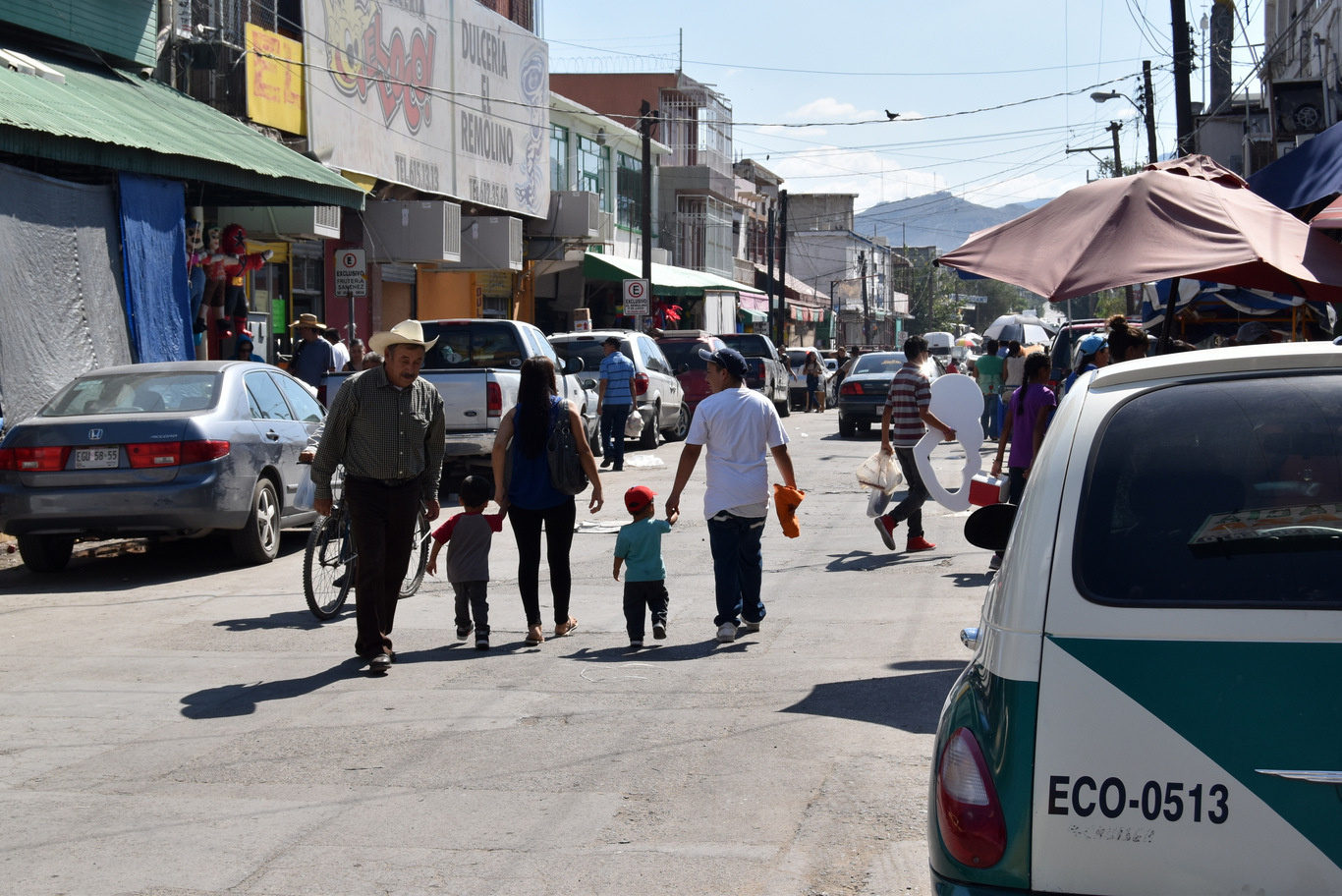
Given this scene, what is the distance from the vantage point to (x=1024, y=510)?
2.85 meters

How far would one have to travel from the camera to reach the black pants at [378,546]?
24.8 ft

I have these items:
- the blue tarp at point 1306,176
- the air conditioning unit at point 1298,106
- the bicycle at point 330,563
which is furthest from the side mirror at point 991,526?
the air conditioning unit at point 1298,106

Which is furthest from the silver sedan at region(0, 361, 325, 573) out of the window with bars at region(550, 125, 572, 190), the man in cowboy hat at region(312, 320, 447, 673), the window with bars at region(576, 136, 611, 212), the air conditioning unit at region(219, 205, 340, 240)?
the window with bars at region(576, 136, 611, 212)

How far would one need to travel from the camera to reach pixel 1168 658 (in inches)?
100.0

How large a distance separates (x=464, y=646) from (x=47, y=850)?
12.2 ft

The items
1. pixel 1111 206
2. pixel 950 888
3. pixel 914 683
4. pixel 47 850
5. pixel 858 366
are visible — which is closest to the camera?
pixel 950 888

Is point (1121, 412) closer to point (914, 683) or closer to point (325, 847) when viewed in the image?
point (325, 847)

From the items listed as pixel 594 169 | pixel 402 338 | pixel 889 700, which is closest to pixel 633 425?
pixel 402 338

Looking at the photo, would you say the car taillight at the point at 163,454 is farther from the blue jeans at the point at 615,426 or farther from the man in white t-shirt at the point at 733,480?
the blue jeans at the point at 615,426

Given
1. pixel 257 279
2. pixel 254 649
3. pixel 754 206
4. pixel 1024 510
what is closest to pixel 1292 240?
pixel 1024 510

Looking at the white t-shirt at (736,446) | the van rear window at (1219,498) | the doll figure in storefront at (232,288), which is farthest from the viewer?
the doll figure in storefront at (232,288)

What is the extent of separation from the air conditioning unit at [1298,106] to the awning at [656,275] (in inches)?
831

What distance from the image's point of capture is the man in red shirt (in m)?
12.0

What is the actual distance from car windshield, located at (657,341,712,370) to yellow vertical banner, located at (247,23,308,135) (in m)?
7.94
